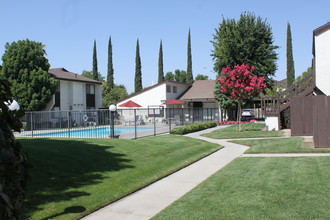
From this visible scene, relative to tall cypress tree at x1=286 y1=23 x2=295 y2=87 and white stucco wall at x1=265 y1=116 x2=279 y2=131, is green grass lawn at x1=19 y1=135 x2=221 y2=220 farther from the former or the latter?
tall cypress tree at x1=286 y1=23 x2=295 y2=87

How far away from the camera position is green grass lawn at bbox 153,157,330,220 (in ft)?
17.6

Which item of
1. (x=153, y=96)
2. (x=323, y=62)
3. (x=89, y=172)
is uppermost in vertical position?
(x=323, y=62)

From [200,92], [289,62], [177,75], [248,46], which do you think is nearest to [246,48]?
[248,46]

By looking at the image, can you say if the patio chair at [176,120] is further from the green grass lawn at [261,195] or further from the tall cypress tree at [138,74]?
the tall cypress tree at [138,74]

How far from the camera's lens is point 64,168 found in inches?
328

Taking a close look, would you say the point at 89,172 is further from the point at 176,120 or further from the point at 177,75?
the point at 177,75

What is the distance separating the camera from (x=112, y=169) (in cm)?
899

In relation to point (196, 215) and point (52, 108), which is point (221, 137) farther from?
point (52, 108)

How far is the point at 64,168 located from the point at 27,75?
25.5 meters

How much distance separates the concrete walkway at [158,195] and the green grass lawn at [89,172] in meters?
0.23

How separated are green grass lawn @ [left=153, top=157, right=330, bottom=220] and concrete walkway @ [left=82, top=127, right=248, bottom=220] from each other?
0.95ft

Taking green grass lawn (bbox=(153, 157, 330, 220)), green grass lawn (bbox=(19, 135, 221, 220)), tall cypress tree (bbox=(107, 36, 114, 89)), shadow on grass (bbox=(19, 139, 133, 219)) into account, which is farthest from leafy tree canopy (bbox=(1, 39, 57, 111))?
tall cypress tree (bbox=(107, 36, 114, 89))

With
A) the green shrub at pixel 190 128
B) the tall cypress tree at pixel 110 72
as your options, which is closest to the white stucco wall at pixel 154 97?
the green shrub at pixel 190 128

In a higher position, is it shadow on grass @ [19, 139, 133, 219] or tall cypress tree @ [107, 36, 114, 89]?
tall cypress tree @ [107, 36, 114, 89]
